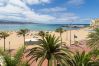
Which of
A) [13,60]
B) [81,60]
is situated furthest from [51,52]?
[13,60]

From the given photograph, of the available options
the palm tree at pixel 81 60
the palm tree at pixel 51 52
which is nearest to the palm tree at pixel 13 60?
the palm tree at pixel 51 52

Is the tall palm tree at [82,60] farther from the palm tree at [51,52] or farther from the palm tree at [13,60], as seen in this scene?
the palm tree at [13,60]

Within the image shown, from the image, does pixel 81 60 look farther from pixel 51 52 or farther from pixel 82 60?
pixel 51 52

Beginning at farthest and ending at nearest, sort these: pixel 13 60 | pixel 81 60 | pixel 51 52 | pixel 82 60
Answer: pixel 51 52
pixel 81 60
pixel 82 60
pixel 13 60

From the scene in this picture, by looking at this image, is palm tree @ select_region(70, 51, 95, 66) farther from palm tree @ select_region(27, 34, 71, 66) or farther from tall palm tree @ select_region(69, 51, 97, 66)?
palm tree @ select_region(27, 34, 71, 66)

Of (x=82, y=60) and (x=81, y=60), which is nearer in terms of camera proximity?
(x=82, y=60)

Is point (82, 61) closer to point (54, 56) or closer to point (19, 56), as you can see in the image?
point (54, 56)

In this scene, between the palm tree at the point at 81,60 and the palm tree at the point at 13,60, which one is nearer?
the palm tree at the point at 13,60

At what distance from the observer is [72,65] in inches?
922

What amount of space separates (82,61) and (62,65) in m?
2.70

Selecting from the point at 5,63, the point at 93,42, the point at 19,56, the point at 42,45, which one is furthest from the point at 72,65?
the point at 93,42

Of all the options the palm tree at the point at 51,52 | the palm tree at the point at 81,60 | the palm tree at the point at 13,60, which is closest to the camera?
the palm tree at the point at 13,60

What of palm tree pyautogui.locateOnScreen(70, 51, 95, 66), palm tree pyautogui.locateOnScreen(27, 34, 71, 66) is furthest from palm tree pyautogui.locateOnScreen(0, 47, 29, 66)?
palm tree pyautogui.locateOnScreen(70, 51, 95, 66)

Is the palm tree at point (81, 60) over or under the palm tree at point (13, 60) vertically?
under
